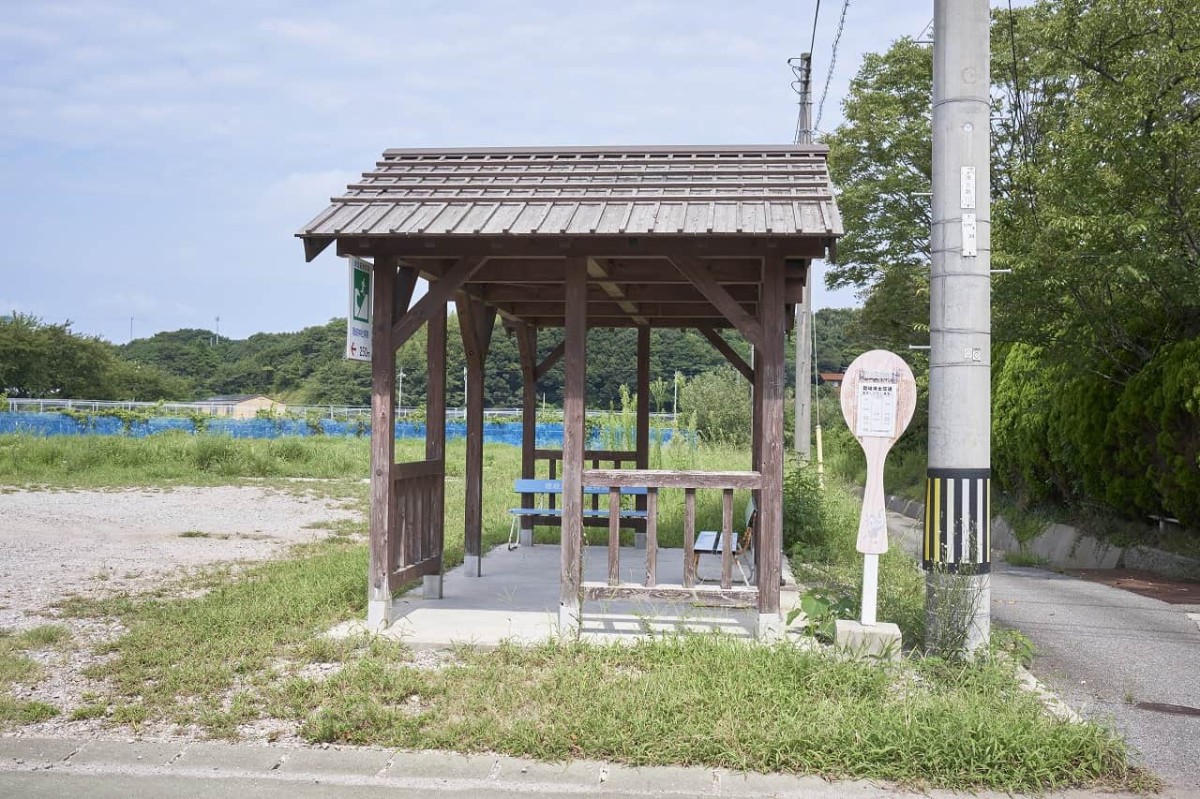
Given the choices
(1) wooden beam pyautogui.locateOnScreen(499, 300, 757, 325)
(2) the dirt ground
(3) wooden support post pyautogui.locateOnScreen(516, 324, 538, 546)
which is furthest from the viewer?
(3) wooden support post pyautogui.locateOnScreen(516, 324, 538, 546)

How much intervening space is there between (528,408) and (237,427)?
35605 mm

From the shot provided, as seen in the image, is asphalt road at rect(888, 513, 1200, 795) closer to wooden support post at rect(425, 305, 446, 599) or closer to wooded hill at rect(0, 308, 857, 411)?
wooden support post at rect(425, 305, 446, 599)

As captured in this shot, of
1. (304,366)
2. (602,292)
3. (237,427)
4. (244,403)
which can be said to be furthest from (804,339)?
Answer: (304,366)

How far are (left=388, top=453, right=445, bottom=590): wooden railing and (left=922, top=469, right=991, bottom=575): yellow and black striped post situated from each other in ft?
11.8

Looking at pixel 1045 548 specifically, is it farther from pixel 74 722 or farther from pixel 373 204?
pixel 74 722

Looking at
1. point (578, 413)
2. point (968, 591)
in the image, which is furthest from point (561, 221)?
point (968, 591)

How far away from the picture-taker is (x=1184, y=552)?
12.0m

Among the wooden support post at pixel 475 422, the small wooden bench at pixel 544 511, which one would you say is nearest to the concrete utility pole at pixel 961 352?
the small wooden bench at pixel 544 511

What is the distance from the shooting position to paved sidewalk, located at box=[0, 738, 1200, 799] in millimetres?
4242

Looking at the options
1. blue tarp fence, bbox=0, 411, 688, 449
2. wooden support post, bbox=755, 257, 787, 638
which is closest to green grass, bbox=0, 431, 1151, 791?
wooden support post, bbox=755, 257, 787, 638

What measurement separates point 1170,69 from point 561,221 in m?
8.69

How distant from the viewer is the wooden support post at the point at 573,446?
6.84 m

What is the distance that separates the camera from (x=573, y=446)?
693 centimetres

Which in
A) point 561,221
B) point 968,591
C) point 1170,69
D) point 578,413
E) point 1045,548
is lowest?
point 1045,548
